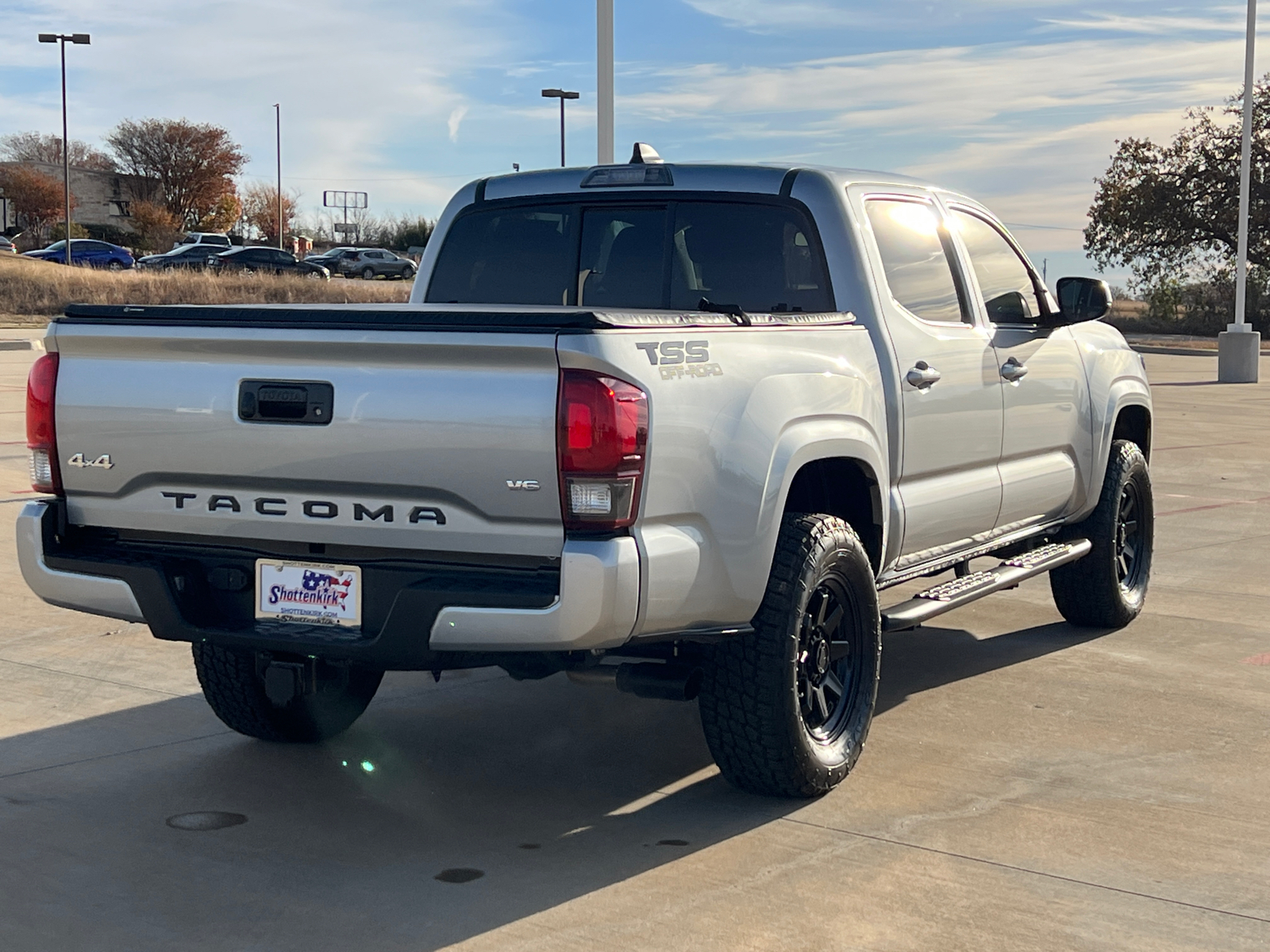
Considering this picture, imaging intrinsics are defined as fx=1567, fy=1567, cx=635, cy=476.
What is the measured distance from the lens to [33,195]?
84875mm

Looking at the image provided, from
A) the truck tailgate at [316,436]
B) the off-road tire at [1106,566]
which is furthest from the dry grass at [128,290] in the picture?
the truck tailgate at [316,436]

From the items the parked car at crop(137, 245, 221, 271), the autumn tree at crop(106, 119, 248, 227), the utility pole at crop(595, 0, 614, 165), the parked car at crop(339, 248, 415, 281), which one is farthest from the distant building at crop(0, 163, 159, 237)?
the utility pole at crop(595, 0, 614, 165)

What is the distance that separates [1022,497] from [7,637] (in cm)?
465

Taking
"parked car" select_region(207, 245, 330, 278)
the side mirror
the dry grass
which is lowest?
the side mirror

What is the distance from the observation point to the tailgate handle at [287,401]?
4.42 m

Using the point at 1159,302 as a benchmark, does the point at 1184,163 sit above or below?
above

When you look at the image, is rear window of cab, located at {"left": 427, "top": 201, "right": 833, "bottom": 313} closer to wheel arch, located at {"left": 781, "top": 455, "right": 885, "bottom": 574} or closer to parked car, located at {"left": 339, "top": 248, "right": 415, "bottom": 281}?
wheel arch, located at {"left": 781, "top": 455, "right": 885, "bottom": 574}

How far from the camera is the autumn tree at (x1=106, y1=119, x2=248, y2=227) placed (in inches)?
3435

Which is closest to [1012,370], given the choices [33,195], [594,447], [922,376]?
[922,376]

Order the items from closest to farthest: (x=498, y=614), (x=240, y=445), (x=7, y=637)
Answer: (x=498, y=614) → (x=240, y=445) → (x=7, y=637)

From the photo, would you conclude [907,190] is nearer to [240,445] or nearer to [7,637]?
[240,445]

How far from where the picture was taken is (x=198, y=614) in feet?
15.4

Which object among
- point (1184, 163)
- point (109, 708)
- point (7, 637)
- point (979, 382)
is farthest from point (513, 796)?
point (1184, 163)

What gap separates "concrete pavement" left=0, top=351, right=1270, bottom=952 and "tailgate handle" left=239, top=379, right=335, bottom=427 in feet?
4.18
